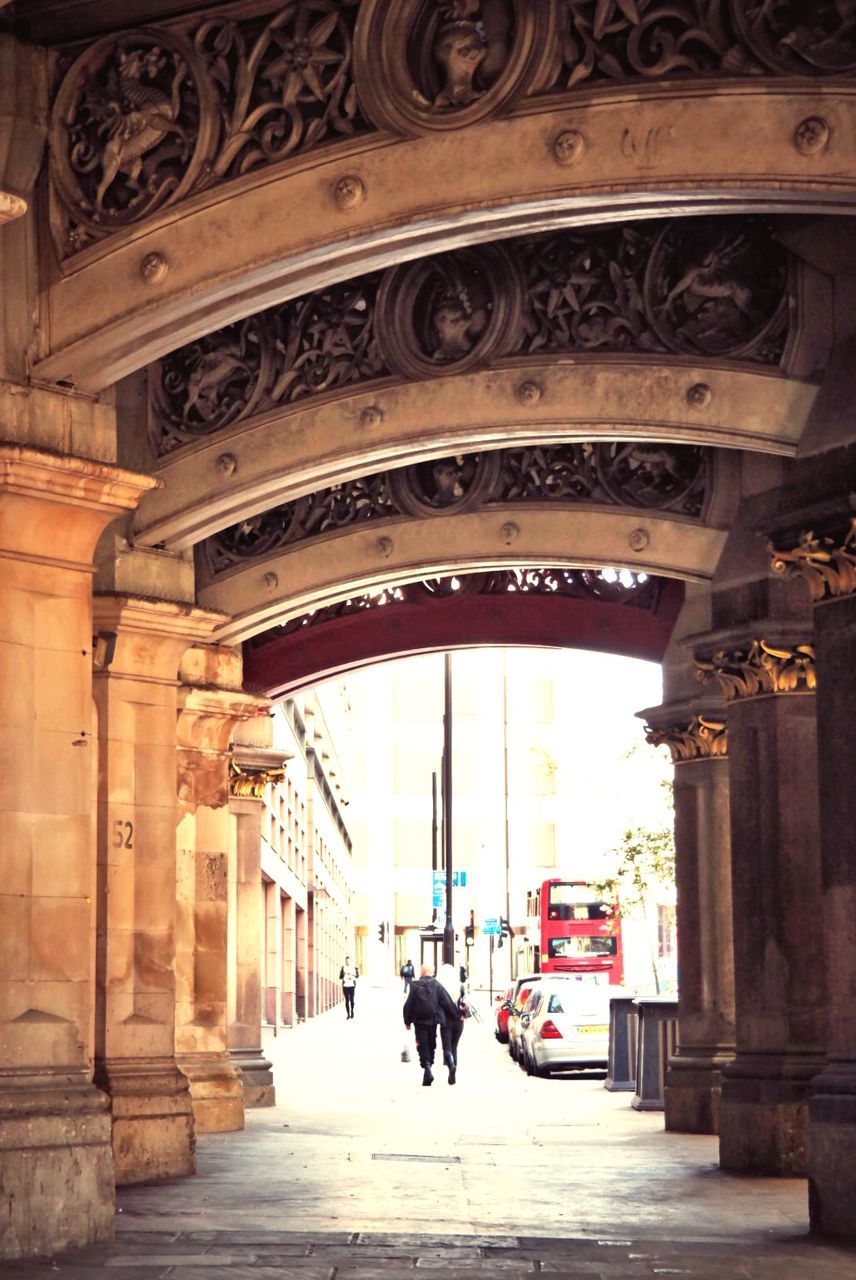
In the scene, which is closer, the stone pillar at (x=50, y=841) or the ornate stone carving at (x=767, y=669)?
the stone pillar at (x=50, y=841)

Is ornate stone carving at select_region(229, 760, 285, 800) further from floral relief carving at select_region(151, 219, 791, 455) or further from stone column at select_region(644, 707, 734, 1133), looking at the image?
floral relief carving at select_region(151, 219, 791, 455)

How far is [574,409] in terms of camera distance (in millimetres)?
16797

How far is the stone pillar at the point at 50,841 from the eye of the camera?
11.7 metres

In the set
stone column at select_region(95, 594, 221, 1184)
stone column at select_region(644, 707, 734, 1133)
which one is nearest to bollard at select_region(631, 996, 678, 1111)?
stone column at select_region(644, 707, 734, 1133)

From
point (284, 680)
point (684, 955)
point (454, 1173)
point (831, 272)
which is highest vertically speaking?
→ point (831, 272)

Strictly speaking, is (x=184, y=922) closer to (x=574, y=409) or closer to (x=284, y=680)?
(x=284, y=680)

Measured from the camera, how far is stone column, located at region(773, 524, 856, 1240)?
12.5 m

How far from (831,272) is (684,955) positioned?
9.03 meters

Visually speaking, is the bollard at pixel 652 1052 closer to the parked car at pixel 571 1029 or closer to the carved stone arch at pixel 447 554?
the carved stone arch at pixel 447 554

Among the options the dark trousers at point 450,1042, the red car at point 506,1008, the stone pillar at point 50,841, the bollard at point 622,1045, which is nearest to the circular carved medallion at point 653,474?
Result: the stone pillar at point 50,841

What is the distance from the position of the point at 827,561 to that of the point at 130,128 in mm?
4941

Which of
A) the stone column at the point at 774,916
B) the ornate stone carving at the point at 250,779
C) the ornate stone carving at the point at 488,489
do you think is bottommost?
the stone column at the point at 774,916

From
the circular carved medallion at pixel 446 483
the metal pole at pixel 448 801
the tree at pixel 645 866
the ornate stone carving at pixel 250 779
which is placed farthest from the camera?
the metal pole at pixel 448 801

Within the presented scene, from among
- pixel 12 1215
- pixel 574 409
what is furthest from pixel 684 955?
pixel 12 1215
